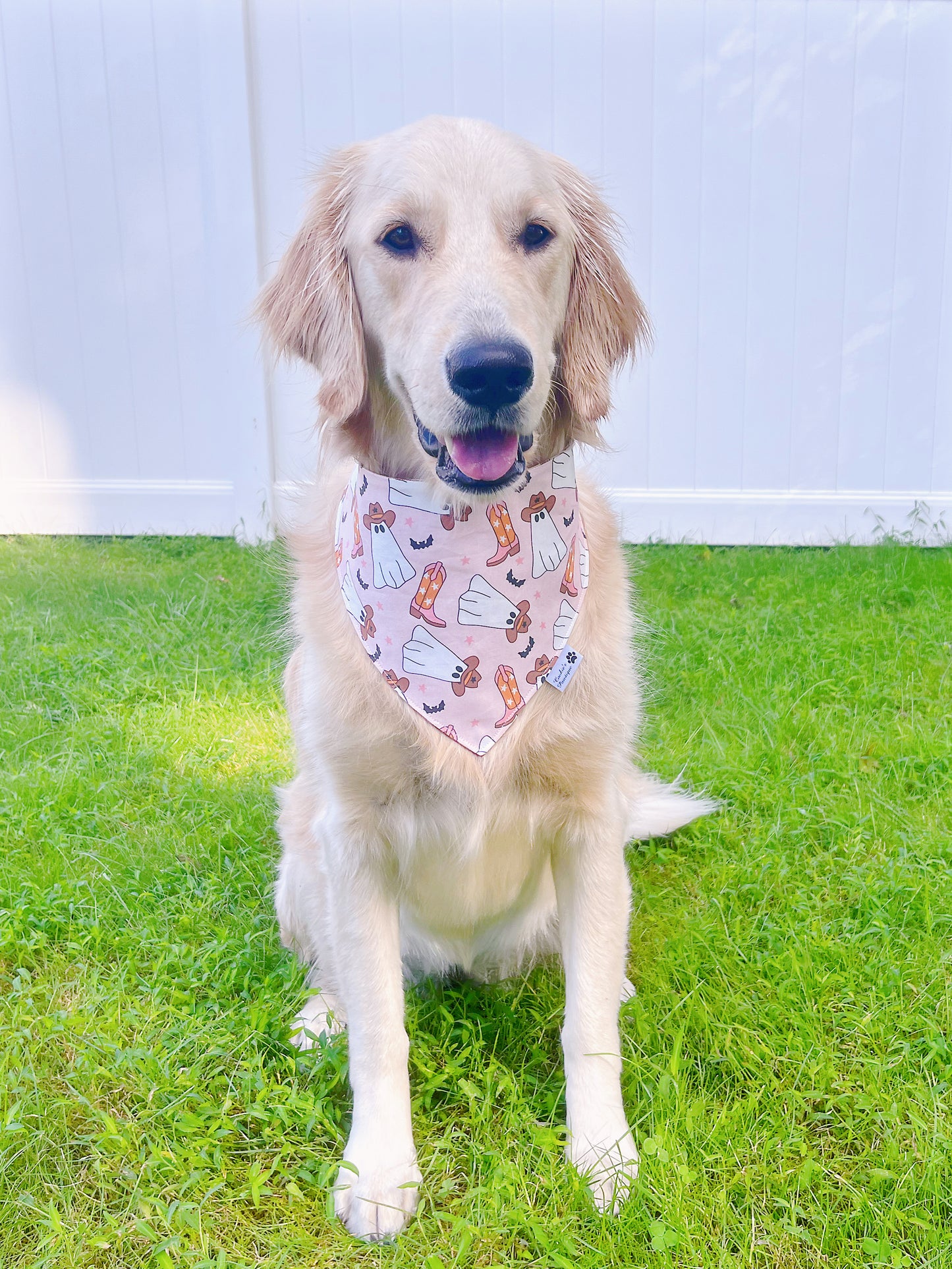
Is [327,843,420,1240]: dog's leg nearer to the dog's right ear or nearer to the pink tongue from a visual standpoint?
the pink tongue

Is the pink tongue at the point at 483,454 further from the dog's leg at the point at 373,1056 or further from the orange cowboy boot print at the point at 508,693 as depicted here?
the dog's leg at the point at 373,1056

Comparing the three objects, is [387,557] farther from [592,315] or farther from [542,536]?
[592,315]

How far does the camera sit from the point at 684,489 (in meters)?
5.58

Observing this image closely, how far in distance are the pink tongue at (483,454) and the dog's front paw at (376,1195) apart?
1165 millimetres

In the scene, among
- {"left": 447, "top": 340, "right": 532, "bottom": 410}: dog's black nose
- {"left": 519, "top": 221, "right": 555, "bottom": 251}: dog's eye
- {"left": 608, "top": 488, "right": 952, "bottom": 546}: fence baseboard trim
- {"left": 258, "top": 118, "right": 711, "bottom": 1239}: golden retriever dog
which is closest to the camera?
{"left": 447, "top": 340, "right": 532, "bottom": 410}: dog's black nose

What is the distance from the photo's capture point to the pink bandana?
1.87 meters

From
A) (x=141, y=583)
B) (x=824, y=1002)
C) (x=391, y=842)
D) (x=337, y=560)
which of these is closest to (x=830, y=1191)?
(x=824, y=1002)

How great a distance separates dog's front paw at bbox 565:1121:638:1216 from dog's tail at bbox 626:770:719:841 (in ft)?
2.84

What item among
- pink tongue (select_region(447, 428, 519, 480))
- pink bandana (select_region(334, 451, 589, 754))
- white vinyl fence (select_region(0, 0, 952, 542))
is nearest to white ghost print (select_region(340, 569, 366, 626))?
pink bandana (select_region(334, 451, 589, 754))

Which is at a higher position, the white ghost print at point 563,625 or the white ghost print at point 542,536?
the white ghost print at point 542,536

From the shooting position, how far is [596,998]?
1812mm

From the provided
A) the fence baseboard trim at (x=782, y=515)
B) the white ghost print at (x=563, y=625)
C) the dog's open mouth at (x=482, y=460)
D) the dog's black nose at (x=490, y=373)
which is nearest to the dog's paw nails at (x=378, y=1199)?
the white ghost print at (x=563, y=625)

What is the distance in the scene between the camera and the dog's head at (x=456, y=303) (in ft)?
5.38

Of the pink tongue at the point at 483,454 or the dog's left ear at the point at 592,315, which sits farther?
the dog's left ear at the point at 592,315
